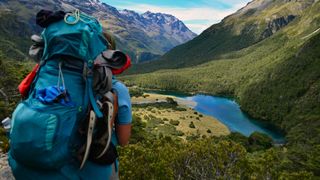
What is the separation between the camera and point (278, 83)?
17000 cm

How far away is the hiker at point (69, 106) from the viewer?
12.9ft

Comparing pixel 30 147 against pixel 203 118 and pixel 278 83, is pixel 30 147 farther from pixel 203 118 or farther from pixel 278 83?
pixel 278 83

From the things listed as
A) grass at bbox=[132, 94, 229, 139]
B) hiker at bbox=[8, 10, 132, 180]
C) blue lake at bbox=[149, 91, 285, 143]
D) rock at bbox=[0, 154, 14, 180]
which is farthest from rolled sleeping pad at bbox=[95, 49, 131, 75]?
blue lake at bbox=[149, 91, 285, 143]

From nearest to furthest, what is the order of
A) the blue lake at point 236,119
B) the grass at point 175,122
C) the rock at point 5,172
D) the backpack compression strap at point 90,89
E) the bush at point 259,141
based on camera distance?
the backpack compression strap at point 90,89
the rock at point 5,172
the bush at point 259,141
the grass at point 175,122
the blue lake at point 236,119

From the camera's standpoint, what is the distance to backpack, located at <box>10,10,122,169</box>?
3.92 m

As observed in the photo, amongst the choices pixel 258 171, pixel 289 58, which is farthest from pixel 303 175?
pixel 289 58

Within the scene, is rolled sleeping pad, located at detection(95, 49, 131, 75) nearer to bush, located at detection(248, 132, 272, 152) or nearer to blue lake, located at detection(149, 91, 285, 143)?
bush, located at detection(248, 132, 272, 152)

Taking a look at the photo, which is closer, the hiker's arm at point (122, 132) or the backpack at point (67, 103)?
the backpack at point (67, 103)

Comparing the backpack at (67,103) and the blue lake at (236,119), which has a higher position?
the backpack at (67,103)

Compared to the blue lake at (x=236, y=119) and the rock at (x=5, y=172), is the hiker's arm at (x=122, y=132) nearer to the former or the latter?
the rock at (x=5, y=172)

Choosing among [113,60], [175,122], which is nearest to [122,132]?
[113,60]

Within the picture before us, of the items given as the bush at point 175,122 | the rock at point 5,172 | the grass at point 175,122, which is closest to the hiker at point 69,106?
the rock at point 5,172

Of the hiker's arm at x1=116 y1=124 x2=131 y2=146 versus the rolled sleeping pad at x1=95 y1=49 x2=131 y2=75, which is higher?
the rolled sleeping pad at x1=95 y1=49 x2=131 y2=75

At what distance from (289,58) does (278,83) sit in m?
21.8
